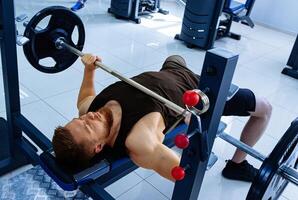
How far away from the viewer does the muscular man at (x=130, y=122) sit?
1.27 metres

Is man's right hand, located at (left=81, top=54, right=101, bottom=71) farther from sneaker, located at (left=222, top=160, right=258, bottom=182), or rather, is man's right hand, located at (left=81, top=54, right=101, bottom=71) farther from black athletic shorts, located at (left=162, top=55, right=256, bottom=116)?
sneaker, located at (left=222, top=160, right=258, bottom=182)

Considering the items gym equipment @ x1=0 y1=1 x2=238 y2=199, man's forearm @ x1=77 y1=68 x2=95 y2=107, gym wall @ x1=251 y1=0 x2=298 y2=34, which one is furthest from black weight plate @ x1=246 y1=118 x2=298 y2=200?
gym wall @ x1=251 y1=0 x2=298 y2=34

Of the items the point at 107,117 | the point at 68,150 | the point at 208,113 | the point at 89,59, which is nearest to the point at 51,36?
the point at 89,59

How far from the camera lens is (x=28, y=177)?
191 cm

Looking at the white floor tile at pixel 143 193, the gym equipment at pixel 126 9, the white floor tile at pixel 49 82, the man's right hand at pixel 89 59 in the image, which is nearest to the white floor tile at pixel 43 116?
the white floor tile at pixel 49 82

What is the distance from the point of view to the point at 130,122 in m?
1.39

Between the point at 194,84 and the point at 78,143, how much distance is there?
0.77 meters

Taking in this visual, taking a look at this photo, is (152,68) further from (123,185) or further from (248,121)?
(123,185)

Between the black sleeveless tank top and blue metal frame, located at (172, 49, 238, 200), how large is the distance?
40 centimetres

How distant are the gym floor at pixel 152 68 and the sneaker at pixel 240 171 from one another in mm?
39

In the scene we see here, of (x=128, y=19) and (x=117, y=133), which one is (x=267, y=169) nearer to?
(x=117, y=133)

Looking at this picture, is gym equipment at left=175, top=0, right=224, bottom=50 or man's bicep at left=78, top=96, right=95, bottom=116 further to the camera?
gym equipment at left=175, top=0, right=224, bottom=50

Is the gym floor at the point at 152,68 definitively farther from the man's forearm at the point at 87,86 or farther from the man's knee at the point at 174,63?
the man's knee at the point at 174,63

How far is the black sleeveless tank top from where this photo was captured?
1.41 m
